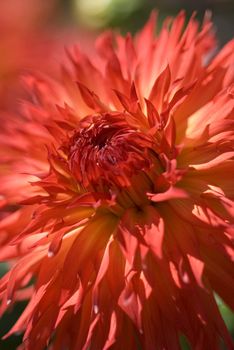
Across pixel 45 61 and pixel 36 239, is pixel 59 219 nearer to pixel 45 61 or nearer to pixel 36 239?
pixel 36 239

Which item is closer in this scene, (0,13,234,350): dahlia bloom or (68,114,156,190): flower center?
(0,13,234,350): dahlia bloom

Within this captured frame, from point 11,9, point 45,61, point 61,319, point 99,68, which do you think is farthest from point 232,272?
point 11,9

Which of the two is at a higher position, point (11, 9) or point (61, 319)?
point (11, 9)

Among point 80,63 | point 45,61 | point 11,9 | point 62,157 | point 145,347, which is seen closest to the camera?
point 145,347

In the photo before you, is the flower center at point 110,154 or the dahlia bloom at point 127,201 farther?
the flower center at point 110,154

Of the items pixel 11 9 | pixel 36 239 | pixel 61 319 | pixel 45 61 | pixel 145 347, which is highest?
pixel 11 9
